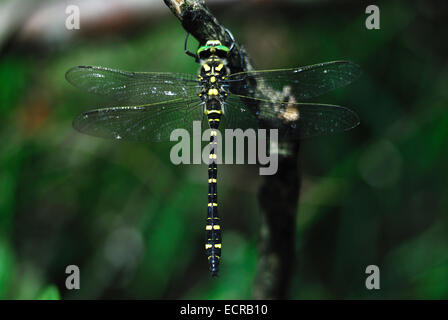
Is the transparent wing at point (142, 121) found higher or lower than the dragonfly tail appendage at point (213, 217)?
higher

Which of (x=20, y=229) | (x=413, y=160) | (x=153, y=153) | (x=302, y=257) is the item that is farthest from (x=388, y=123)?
(x=20, y=229)

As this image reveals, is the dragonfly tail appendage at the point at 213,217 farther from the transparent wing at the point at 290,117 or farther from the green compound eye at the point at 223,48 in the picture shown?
the green compound eye at the point at 223,48

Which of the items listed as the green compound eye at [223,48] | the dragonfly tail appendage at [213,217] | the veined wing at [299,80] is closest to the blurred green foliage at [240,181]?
the dragonfly tail appendage at [213,217]

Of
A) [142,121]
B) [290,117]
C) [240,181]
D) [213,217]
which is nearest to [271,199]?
[290,117]

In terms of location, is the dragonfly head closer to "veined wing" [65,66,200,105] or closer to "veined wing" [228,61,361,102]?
"veined wing" [228,61,361,102]

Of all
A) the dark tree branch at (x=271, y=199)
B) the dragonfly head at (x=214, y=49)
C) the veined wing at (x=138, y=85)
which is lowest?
the dark tree branch at (x=271, y=199)

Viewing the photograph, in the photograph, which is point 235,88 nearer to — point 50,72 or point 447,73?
point 447,73
